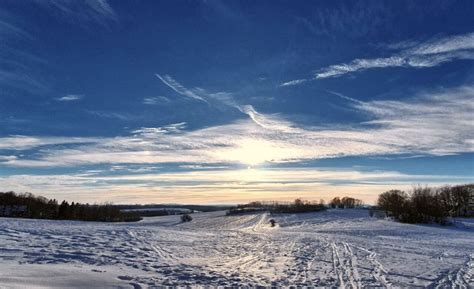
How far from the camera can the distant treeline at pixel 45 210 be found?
10153 cm

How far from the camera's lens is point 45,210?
11506cm

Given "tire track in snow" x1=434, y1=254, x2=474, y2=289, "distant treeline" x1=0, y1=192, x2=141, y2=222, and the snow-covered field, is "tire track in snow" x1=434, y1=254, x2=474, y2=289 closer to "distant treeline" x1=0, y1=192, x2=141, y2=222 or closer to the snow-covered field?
the snow-covered field

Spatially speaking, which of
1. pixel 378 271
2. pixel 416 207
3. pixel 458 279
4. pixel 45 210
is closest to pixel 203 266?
pixel 378 271

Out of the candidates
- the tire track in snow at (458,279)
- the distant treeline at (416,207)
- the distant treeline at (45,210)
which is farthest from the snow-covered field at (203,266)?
the distant treeline at (45,210)

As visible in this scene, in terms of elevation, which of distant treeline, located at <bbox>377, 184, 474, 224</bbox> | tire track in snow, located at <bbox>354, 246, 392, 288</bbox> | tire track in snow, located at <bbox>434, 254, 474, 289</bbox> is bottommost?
tire track in snow, located at <bbox>434, 254, 474, 289</bbox>

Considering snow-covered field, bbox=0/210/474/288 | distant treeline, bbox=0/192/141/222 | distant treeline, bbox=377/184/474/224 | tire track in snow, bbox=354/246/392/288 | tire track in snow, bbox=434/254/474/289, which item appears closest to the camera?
snow-covered field, bbox=0/210/474/288

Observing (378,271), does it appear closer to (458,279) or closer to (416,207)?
(458,279)

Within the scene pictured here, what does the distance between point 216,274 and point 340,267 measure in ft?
18.6

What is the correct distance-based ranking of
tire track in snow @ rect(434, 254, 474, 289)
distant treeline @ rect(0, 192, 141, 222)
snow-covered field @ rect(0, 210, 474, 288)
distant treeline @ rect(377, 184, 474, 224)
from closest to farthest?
snow-covered field @ rect(0, 210, 474, 288) → tire track in snow @ rect(434, 254, 474, 289) → distant treeline @ rect(377, 184, 474, 224) → distant treeline @ rect(0, 192, 141, 222)

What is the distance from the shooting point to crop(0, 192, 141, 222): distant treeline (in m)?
102

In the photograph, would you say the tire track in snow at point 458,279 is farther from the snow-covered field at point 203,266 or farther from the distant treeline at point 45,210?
the distant treeline at point 45,210

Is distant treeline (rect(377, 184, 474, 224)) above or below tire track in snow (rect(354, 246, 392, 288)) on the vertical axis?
above

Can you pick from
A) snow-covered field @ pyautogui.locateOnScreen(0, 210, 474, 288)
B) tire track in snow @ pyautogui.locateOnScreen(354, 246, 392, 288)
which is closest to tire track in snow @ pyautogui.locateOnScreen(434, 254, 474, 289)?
snow-covered field @ pyautogui.locateOnScreen(0, 210, 474, 288)

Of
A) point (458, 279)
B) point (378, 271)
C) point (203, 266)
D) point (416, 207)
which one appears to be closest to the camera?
point (458, 279)
